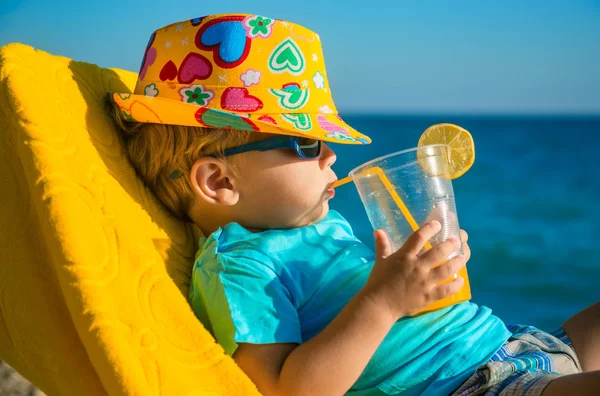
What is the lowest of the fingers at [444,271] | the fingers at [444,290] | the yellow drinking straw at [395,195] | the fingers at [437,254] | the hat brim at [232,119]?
the fingers at [444,290]

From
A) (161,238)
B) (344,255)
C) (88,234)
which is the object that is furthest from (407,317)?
(88,234)

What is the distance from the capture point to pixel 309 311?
1792 mm

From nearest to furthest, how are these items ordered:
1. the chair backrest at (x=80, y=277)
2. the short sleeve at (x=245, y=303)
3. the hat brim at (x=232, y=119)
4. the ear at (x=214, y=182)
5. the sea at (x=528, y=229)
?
the chair backrest at (x=80, y=277), the short sleeve at (x=245, y=303), the hat brim at (x=232, y=119), the ear at (x=214, y=182), the sea at (x=528, y=229)

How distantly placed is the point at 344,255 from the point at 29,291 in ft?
2.74

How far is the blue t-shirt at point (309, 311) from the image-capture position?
1.64m

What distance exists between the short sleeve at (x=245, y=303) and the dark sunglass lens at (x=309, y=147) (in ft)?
1.14

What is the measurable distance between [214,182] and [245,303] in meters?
0.43

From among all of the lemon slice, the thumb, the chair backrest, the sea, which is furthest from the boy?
the sea

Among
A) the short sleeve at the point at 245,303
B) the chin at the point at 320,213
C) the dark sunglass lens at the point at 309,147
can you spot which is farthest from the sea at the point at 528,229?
the short sleeve at the point at 245,303

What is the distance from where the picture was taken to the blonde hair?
6.12 ft

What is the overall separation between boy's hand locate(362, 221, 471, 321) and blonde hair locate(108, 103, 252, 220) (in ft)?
1.81

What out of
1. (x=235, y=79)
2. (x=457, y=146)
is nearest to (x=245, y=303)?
(x=235, y=79)

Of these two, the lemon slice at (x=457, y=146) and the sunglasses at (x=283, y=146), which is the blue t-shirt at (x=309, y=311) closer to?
the sunglasses at (x=283, y=146)

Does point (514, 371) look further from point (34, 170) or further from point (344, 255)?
point (34, 170)
